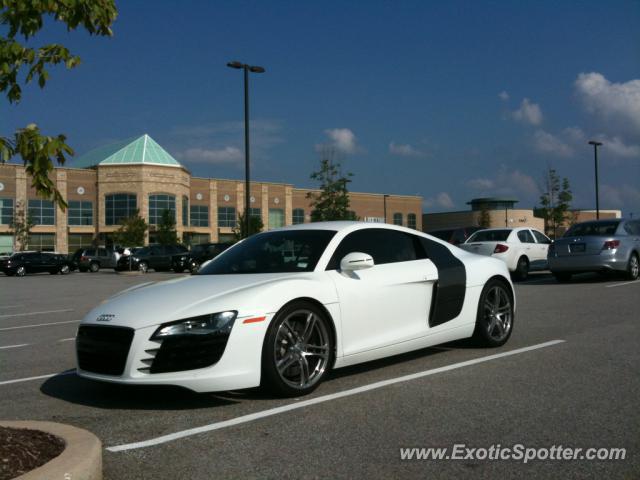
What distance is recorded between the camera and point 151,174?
7712cm

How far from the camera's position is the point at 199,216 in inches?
3391

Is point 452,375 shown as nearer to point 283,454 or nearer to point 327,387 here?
point 327,387

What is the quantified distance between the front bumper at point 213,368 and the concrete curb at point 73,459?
0.93 metres

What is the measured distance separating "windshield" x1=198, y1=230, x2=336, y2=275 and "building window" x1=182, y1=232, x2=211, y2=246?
75.3 m

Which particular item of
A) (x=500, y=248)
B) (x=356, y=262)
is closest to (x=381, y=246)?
(x=356, y=262)

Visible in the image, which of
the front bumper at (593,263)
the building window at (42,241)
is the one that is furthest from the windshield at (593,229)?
the building window at (42,241)

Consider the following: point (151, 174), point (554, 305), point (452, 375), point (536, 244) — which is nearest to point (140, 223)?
point (151, 174)

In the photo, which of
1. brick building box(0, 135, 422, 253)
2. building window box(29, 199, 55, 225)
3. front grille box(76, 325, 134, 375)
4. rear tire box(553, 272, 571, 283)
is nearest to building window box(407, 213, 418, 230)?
brick building box(0, 135, 422, 253)

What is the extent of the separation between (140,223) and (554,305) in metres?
61.0

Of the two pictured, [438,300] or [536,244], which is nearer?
[438,300]

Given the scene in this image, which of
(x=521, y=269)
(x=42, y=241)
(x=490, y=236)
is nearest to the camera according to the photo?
(x=521, y=269)

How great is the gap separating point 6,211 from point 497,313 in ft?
232

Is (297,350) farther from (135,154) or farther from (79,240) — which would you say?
(135,154)

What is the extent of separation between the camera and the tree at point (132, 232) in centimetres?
6769
